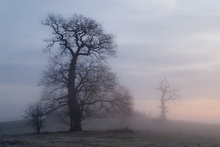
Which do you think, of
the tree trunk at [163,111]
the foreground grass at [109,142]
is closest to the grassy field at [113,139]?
the foreground grass at [109,142]

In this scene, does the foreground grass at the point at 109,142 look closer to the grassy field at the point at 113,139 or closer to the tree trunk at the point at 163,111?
the grassy field at the point at 113,139

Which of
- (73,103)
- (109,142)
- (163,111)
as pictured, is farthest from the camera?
(163,111)

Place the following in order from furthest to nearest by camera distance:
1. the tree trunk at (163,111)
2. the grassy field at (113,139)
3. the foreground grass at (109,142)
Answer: the tree trunk at (163,111)
the grassy field at (113,139)
the foreground grass at (109,142)

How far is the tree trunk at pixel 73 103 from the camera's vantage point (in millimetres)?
44375

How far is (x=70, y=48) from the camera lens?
4575 cm

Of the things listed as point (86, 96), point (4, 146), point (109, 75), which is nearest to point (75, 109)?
point (86, 96)

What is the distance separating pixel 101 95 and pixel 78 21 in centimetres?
800

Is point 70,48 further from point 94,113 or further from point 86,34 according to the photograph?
point 94,113

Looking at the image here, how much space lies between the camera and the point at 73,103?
146 ft

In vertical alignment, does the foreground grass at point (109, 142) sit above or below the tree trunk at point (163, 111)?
below

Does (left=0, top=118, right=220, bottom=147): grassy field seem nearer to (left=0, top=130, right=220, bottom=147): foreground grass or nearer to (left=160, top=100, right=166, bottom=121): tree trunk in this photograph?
(left=0, top=130, right=220, bottom=147): foreground grass

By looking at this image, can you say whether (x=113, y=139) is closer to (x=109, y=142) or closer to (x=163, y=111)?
(x=109, y=142)

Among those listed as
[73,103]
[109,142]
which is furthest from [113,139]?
[73,103]

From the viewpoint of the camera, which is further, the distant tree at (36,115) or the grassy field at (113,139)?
the distant tree at (36,115)
